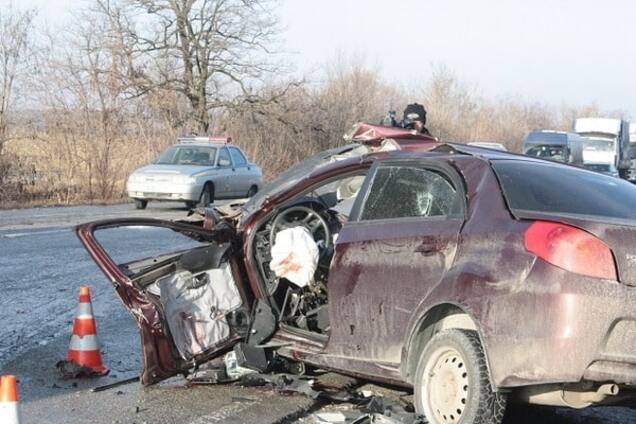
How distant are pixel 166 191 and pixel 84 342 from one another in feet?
48.1

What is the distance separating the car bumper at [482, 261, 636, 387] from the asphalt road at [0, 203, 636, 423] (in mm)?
1389

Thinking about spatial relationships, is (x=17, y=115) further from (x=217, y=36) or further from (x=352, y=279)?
(x=352, y=279)

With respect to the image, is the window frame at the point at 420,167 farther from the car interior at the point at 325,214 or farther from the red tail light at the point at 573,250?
the red tail light at the point at 573,250

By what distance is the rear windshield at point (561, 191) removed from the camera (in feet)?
16.5

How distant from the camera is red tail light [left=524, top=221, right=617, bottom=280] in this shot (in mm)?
4445

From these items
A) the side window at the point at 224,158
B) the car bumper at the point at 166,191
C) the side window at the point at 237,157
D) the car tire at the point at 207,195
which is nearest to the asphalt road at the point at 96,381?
the car bumper at the point at 166,191

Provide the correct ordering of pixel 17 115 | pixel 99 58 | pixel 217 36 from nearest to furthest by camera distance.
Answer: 1. pixel 17 115
2. pixel 99 58
3. pixel 217 36

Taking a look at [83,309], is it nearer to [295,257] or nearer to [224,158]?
[295,257]

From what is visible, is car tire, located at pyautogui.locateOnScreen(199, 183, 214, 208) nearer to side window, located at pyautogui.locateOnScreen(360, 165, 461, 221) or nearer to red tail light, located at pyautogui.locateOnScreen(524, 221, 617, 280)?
side window, located at pyautogui.locateOnScreen(360, 165, 461, 221)

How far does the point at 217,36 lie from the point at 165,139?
845 cm

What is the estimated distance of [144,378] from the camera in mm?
5805

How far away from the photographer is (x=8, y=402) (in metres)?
3.95

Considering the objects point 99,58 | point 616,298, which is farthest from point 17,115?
point 616,298

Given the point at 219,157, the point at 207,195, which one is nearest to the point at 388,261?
the point at 207,195
